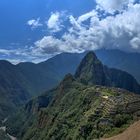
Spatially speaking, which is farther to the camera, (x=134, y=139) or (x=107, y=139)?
(x=107, y=139)

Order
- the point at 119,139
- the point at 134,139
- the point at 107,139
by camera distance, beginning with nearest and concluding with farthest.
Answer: the point at 134,139 → the point at 119,139 → the point at 107,139

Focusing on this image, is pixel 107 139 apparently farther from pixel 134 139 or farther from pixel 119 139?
pixel 134 139

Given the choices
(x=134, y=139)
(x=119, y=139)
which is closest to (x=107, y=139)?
(x=119, y=139)

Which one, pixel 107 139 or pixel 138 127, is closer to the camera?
pixel 138 127

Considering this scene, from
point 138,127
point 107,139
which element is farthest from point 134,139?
point 107,139

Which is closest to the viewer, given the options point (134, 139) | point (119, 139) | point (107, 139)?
point (134, 139)

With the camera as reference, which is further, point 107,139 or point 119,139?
point 107,139

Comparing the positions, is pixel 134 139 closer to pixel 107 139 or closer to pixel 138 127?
pixel 138 127
